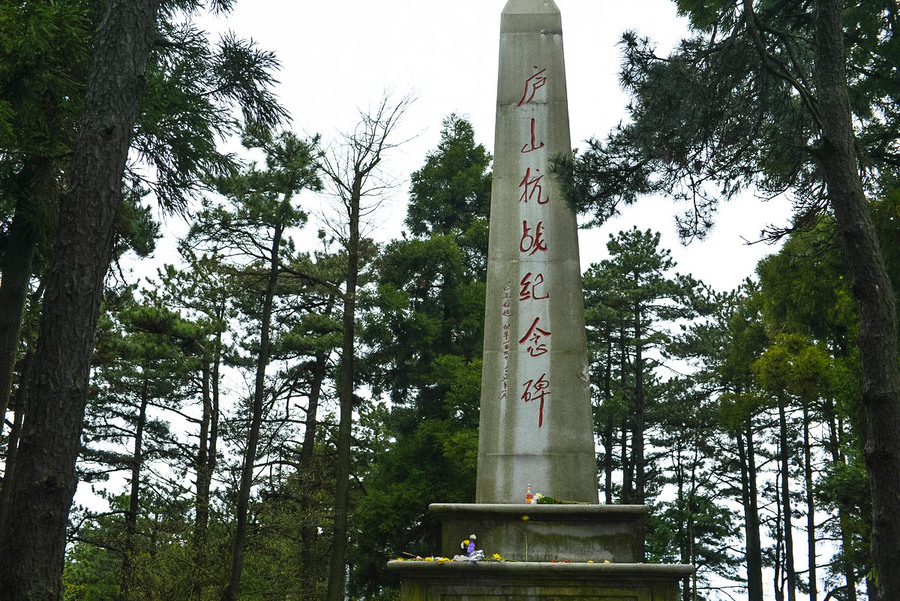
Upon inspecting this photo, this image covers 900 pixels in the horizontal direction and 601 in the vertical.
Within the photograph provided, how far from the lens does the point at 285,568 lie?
1678 centimetres

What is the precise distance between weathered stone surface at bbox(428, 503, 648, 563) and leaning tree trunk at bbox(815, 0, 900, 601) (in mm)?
1871

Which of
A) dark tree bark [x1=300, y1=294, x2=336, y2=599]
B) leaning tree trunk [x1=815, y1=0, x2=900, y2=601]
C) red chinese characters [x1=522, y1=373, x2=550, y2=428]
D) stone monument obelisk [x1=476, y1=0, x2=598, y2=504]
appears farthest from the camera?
dark tree bark [x1=300, y1=294, x2=336, y2=599]

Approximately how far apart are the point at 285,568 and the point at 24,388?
6517 millimetres

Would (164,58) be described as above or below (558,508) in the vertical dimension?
above

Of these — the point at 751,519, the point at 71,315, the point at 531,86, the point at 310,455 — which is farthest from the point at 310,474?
the point at 71,315

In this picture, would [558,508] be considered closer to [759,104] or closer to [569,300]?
[569,300]

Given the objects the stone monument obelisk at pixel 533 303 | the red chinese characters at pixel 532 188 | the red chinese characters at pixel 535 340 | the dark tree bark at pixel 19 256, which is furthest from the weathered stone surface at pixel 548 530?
the dark tree bark at pixel 19 256

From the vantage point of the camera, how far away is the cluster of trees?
214 inches

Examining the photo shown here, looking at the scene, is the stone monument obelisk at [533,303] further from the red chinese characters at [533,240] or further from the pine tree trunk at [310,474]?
the pine tree trunk at [310,474]

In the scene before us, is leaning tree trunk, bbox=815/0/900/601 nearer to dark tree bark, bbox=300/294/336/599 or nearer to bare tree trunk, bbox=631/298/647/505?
dark tree bark, bbox=300/294/336/599

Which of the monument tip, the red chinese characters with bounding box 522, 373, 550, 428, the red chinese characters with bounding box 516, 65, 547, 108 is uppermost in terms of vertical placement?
the monument tip

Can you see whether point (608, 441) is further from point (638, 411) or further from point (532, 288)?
point (532, 288)

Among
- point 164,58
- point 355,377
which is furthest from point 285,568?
point 164,58

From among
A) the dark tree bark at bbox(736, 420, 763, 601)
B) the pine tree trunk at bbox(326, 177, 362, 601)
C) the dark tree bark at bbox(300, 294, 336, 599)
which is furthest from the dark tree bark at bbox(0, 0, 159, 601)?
the dark tree bark at bbox(736, 420, 763, 601)
